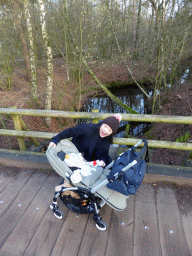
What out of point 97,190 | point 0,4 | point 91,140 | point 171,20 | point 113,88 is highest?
point 0,4

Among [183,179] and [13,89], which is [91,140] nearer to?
[183,179]

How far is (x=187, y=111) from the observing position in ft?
25.2

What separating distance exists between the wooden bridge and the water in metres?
6.43

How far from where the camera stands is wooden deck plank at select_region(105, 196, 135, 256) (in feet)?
5.63

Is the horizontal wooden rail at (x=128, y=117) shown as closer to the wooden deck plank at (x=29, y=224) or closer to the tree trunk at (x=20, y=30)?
the wooden deck plank at (x=29, y=224)

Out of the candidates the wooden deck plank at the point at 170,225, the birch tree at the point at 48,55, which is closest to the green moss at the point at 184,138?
the wooden deck plank at the point at 170,225

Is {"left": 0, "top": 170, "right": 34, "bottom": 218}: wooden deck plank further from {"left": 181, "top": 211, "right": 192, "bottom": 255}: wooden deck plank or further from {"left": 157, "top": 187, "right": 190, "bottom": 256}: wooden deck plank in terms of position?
{"left": 181, "top": 211, "right": 192, "bottom": 255}: wooden deck plank

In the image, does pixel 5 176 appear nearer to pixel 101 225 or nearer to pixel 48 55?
pixel 101 225

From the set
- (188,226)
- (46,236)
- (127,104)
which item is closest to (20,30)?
(127,104)

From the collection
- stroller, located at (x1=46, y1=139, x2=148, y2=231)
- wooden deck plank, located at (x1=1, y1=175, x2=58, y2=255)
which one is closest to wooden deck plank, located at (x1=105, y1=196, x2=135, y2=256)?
stroller, located at (x1=46, y1=139, x2=148, y2=231)

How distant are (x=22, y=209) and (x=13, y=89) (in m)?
8.59

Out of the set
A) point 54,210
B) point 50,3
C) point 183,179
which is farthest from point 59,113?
point 50,3

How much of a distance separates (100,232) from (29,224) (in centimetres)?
83

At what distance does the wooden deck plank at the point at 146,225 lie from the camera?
172 cm
